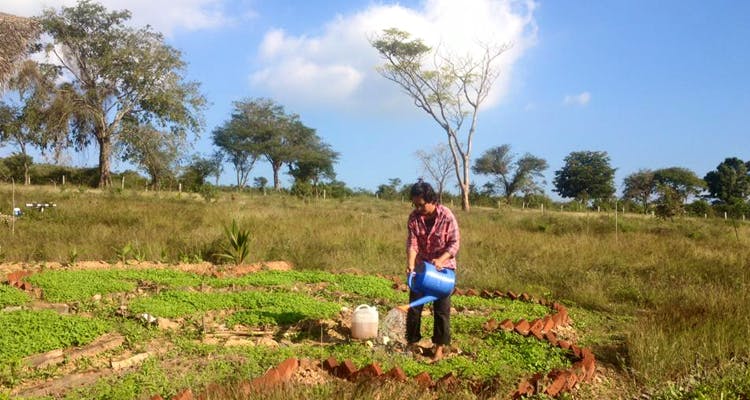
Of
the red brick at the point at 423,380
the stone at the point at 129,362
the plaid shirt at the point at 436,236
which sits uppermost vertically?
the plaid shirt at the point at 436,236

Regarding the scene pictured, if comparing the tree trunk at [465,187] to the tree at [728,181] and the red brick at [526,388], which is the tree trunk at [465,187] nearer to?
the red brick at [526,388]

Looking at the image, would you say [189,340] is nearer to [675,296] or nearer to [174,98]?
[675,296]

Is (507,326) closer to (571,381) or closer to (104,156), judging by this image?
(571,381)

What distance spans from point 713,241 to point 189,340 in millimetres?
12058

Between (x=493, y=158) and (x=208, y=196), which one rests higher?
(x=493, y=158)

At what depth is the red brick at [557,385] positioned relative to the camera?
11.5 feet

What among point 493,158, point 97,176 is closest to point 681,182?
point 493,158

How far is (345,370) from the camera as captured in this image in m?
3.56

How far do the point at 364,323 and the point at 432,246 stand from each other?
855 millimetres

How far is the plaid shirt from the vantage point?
4641 millimetres

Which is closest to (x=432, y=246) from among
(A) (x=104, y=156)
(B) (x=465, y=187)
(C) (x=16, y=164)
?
(B) (x=465, y=187)

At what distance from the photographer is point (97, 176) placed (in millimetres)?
32469

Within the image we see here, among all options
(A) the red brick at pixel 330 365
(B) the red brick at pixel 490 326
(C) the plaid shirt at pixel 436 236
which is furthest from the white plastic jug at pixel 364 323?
(B) the red brick at pixel 490 326

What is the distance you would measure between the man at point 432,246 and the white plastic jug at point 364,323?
362 mm
